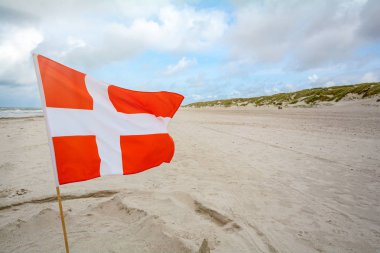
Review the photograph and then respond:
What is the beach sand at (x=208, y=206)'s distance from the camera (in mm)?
3271

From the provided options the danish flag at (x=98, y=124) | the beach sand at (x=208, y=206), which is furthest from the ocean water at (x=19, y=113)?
the danish flag at (x=98, y=124)

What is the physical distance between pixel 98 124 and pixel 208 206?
2345mm

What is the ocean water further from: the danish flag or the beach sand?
the danish flag

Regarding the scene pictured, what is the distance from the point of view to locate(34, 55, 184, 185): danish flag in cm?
266

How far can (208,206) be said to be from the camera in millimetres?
4203

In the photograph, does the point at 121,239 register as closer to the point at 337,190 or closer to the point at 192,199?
the point at 192,199

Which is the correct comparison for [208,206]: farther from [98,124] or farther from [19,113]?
[19,113]

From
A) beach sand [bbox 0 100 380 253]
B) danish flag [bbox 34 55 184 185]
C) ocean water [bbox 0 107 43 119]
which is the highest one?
ocean water [bbox 0 107 43 119]

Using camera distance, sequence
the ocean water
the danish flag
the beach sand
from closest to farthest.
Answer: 1. the danish flag
2. the beach sand
3. the ocean water

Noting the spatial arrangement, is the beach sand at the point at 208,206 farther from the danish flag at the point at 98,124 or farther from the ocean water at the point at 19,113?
the ocean water at the point at 19,113

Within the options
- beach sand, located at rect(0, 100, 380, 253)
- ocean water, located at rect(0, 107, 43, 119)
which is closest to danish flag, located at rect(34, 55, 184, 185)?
beach sand, located at rect(0, 100, 380, 253)

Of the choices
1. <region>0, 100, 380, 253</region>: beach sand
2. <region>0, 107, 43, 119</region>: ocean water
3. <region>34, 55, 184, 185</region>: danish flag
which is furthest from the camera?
<region>0, 107, 43, 119</region>: ocean water

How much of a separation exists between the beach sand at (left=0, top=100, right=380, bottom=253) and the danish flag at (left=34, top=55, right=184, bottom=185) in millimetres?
1128

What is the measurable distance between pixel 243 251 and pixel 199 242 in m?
0.57
